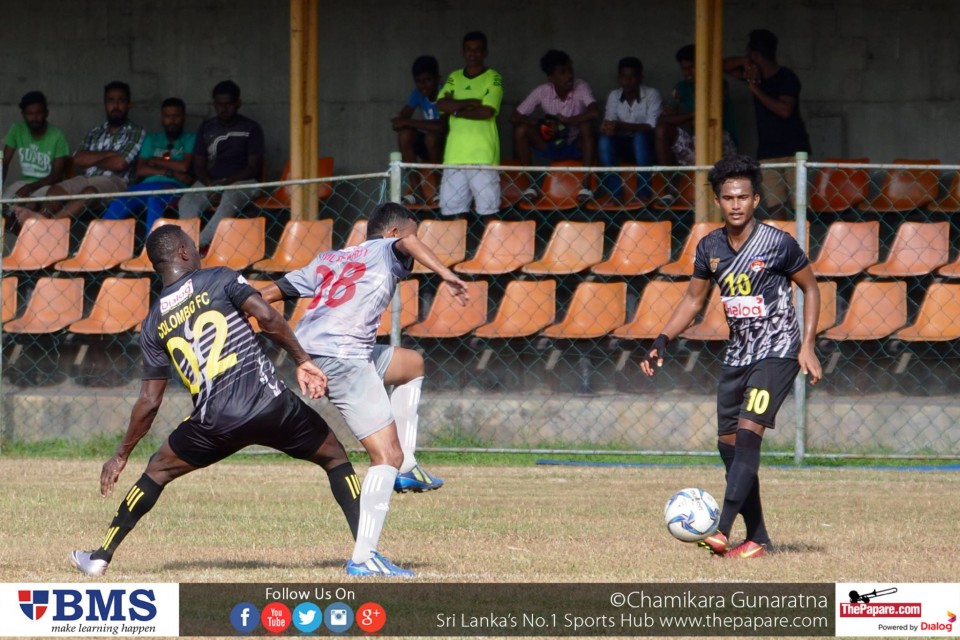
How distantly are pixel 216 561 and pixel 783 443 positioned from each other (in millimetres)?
5958

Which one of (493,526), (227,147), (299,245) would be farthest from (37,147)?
(493,526)

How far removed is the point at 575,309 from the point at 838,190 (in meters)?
2.84

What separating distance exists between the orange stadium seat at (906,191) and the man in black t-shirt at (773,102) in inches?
32.1

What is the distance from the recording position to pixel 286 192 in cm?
1483

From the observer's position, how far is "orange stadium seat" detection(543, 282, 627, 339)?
41.9 feet

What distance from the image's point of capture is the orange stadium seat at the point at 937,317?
12219mm

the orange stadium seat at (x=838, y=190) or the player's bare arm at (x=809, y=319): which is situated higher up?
the orange stadium seat at (x=838, y=190)

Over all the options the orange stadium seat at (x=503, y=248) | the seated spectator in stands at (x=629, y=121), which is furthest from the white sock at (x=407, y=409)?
the seated spectator in stands at (x=629, y=121)

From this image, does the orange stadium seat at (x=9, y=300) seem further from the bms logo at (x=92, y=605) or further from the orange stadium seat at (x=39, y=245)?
the bms logo at (x=92, y=605)

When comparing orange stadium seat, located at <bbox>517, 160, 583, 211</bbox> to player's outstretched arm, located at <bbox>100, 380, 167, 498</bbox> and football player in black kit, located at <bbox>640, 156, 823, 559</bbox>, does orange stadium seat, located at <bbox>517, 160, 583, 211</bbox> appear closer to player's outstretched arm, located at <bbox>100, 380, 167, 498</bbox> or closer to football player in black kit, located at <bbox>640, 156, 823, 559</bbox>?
football player in black kit, located at <bbox>640, 156, 823, 559</bbox>

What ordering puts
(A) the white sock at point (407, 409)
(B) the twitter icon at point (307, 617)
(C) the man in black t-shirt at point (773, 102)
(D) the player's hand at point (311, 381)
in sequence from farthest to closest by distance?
(C) the man in black t-shirt at point (773, 102), (A) the white sock at point (407, 409), (D) the player's hand at point (311, 381), (B) the twitter icon at point (307, 617)

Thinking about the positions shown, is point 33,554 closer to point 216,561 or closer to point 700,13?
point 216,561

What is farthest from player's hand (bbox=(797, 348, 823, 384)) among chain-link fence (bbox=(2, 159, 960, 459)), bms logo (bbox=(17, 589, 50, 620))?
chain-link fence (bbox=(2, 159, 960, 459))

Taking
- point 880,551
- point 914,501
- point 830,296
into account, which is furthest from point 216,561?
point 830,296
